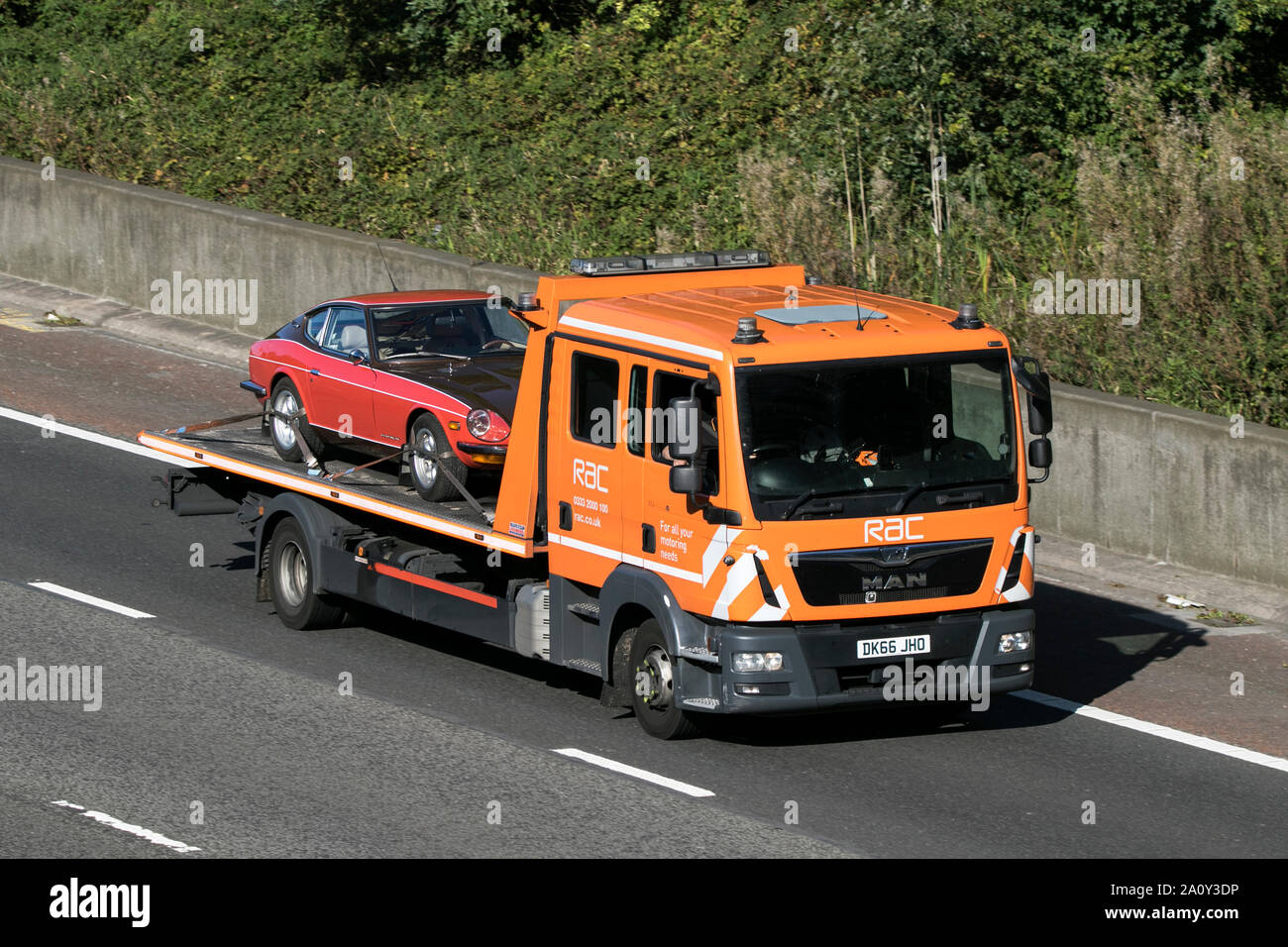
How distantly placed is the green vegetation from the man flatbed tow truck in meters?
5.71

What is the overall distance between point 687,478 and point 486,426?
2.52 metres

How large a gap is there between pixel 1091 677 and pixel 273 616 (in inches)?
236

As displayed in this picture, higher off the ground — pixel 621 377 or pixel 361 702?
pixel 621 377

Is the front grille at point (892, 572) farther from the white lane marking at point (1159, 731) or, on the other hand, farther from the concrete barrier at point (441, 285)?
the concrete barrier at point (441, 285)

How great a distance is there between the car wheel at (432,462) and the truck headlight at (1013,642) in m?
3.84

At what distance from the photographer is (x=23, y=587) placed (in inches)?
591

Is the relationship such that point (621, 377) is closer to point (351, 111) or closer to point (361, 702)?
point (361, 702)

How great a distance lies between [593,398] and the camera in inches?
474

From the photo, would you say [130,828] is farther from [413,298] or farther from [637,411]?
[413,298]

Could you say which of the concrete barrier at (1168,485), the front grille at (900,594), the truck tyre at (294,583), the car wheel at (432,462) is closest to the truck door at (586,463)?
the car wheel at (432,462)

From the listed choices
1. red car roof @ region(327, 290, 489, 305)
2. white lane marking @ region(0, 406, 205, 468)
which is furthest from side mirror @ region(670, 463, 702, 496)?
white lane marking @ region(0, 406, 205, 468)

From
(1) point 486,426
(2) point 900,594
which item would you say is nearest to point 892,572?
(2) point 900,594

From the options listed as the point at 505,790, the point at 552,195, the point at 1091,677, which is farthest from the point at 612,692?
the point at 552,195

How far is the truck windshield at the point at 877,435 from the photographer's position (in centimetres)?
1109
